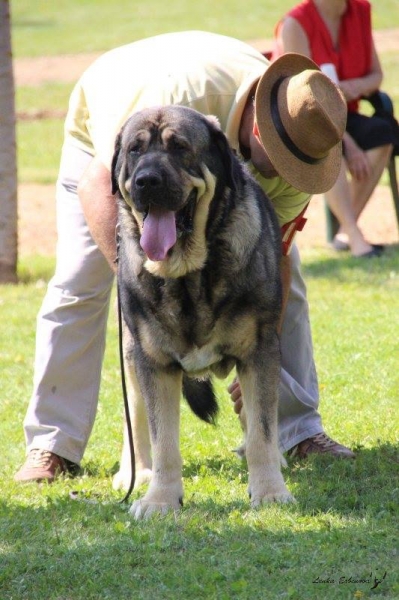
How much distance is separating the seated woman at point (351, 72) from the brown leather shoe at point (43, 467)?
4.88 meters

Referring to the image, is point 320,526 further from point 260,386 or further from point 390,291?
point 390,291

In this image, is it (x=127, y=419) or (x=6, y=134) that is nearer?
(x=127, y=419)

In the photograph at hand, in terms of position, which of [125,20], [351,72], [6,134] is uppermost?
[351,72]

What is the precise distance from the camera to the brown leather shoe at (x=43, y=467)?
5.09 meters

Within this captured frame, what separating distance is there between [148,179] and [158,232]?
241 mm

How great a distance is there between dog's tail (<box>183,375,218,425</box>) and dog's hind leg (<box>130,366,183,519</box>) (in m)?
0.40

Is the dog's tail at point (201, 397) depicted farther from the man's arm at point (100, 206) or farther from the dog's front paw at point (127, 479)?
the man's arm at point (100, 206)

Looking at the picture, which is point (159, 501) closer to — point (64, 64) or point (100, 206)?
point (100, 206)

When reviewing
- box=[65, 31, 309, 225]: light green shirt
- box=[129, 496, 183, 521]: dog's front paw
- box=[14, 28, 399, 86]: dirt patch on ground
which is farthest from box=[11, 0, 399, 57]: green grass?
box=[129, 496, 183, 521]: dog's front paw

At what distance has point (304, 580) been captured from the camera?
3.54m

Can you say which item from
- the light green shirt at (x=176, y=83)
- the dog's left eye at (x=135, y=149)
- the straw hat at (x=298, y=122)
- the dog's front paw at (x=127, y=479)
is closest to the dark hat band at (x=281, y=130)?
the straw hat at (x=298, y=122)

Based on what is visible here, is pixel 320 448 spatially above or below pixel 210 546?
below

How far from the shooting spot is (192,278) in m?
4.25

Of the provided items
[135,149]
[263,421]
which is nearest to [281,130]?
[135,149]
